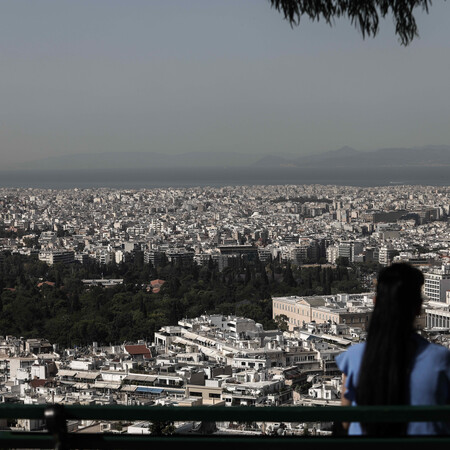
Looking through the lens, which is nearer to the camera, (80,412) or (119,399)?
(80,412)

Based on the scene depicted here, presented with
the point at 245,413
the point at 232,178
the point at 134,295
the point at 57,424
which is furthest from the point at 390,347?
the point at 232,178

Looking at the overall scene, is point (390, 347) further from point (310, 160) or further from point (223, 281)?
point (310, 160)

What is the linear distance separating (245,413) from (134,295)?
2844 centimetres

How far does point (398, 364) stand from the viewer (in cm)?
194

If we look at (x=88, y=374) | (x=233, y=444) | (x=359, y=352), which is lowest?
(x=88, y=374)

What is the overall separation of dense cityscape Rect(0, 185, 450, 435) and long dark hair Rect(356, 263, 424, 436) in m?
0.41

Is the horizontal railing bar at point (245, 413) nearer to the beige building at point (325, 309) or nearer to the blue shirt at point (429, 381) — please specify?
the blue shirt at point (429, 381)

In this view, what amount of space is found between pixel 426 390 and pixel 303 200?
8104cm

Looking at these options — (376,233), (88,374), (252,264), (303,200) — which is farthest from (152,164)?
(88,374)

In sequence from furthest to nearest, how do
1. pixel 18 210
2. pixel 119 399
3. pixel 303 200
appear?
1. pixel 303 200
2. pixel 18 210
3. pixel 119 399

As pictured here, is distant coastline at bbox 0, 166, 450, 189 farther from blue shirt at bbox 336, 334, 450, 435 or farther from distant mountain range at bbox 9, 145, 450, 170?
blue shirt at bbox 336, 334, 450, 435

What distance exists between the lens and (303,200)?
82.8 m

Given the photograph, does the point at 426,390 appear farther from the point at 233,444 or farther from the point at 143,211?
the point at 143,211

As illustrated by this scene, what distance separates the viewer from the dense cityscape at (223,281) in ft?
52.6
